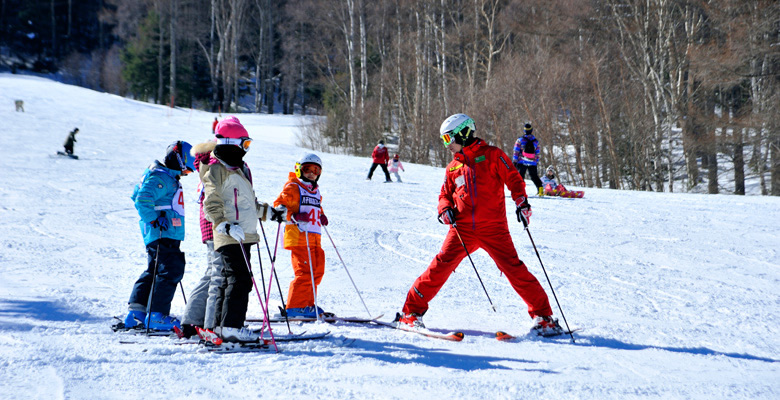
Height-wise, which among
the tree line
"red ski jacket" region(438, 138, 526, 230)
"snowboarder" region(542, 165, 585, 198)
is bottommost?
"snowboarder" region(542, 165, 585, 198)

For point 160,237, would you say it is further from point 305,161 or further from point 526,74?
point 526,74

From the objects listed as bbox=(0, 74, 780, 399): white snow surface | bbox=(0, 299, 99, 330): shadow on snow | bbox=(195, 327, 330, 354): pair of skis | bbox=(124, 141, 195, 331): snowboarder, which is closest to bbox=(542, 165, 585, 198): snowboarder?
bbox=(0, 74, 780, 399): white snow surface

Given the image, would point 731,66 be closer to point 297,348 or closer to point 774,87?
point 774,87

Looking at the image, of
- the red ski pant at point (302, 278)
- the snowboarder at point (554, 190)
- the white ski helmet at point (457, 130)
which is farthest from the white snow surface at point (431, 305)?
the white ski helmet at point (457, 130)

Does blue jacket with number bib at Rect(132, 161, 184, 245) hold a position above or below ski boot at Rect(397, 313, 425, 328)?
above

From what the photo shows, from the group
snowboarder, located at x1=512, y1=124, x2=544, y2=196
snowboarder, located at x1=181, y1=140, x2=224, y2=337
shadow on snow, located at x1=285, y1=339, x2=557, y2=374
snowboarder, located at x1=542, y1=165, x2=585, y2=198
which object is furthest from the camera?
snowboarder, located at x1=542, y1=165, x2=585, y2=198

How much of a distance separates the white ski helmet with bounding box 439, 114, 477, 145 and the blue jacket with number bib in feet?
6.52

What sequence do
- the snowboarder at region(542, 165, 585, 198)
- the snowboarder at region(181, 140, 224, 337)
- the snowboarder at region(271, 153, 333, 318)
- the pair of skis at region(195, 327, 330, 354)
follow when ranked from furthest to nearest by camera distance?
the snowboarder at region(542, 165, 585, 198)
the snowboarder at region(271, 153, 333, 318)
the snowboarder at region(181, 140, 224, 337)
the pair of skis at region(195, 327, 330, 354)

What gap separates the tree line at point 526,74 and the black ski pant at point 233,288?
18.9 meters

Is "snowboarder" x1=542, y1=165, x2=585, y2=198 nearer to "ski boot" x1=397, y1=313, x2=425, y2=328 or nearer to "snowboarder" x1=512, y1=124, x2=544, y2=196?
"snowboarder" x1=512, y1=124, x2=544, y2=196

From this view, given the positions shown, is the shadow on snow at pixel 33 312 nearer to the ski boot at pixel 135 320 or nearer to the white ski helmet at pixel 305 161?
the ski boot at pixel 135 320

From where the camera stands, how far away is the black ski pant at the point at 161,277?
409cm

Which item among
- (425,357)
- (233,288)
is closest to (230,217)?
(233,288)

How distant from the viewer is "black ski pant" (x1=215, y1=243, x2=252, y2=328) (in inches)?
139
